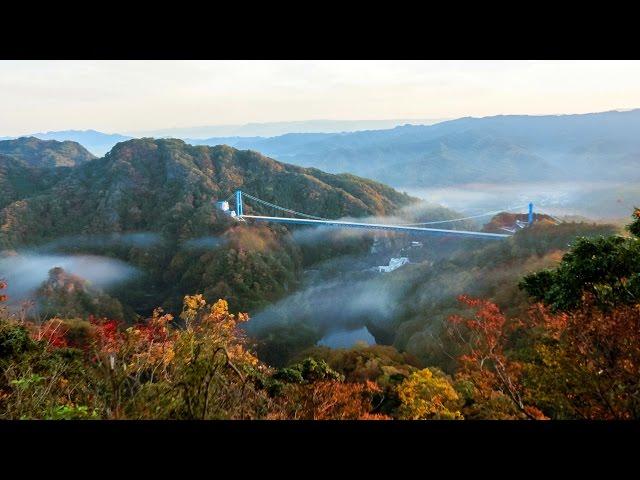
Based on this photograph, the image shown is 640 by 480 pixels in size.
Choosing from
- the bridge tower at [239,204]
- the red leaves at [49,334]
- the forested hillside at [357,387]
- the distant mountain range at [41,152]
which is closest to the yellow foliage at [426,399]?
the forested hillside at [357,387]

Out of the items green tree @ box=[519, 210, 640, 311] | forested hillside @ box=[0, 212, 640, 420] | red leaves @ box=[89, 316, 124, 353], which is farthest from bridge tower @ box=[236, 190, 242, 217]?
green tree @ box=[519, 210, 640, 311]

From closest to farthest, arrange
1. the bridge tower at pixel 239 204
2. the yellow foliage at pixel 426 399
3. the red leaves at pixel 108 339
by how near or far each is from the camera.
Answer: the red leaves at pixel 108 339 → the yellow foliage at pixel 426 399 → the bridge tower at pixel 239 204

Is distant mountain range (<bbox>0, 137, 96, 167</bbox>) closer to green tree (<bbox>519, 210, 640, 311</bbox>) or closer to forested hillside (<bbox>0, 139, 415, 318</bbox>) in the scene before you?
forested hillside (<bbox>0, 139, 415, 318</bbox>)

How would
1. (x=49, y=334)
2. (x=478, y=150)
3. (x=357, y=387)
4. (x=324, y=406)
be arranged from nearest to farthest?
(x=324, y=406)
(x=357, y=387)
(x=49, y=334)
(x=478, y=150)

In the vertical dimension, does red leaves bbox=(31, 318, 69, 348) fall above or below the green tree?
below

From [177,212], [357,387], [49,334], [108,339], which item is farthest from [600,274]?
[177,212]

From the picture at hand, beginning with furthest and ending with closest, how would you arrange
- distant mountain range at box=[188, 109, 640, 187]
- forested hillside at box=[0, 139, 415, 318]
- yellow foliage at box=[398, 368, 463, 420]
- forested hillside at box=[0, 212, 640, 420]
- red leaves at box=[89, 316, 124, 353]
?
1. distant mountain range at box=[188, 109, 640, 187]
2. forested hillside at box=[0, 139, 415, 318]
3. yellow foliage at box=[398, 368, 463, 420]
4. red leaves at box=[89, 316, 124, 353]
5. forested hillside at box=[0, 212, 640, 420]

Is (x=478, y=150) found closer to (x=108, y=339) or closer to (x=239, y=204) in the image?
(x=239, y=204)

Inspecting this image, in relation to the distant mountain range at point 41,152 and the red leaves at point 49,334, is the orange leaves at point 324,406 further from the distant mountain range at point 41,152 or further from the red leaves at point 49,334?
the distant mountain range at point 41,152

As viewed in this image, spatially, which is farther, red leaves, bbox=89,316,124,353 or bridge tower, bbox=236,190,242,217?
bridge tower, bbox=236,190,242,217

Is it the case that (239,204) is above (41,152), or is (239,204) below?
below
